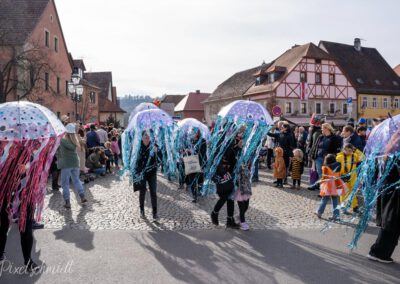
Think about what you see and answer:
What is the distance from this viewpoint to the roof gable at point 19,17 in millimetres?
25283

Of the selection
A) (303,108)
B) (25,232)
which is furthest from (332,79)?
(25,232)

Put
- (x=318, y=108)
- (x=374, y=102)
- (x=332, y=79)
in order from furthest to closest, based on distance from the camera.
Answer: (x=374, y=102) → (x=332, y=79) → (x=318, y=108)

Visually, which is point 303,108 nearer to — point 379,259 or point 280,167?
point 280,167

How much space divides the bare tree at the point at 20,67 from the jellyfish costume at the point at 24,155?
→ 18.6m

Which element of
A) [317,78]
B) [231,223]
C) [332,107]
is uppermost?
[317,78]

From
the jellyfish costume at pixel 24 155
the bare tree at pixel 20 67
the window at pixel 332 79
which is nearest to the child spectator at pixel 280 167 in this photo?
the jellyfish costume at pixel 24 155

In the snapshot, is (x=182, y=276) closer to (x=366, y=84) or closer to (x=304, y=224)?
(x=304, y=224)

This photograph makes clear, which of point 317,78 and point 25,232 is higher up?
point 317,78

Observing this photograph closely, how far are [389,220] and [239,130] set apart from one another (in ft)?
8.71

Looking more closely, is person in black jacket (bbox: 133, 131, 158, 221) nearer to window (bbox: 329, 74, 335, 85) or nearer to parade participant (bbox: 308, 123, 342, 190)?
parade participant (bbox: 308, 123, 342, 190)

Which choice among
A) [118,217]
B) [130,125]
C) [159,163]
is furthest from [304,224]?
[130,125]

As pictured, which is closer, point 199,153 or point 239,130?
point 239,130

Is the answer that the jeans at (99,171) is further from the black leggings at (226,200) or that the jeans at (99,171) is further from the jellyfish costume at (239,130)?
the black leggings at (226,200)

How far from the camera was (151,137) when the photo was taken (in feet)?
24.9
